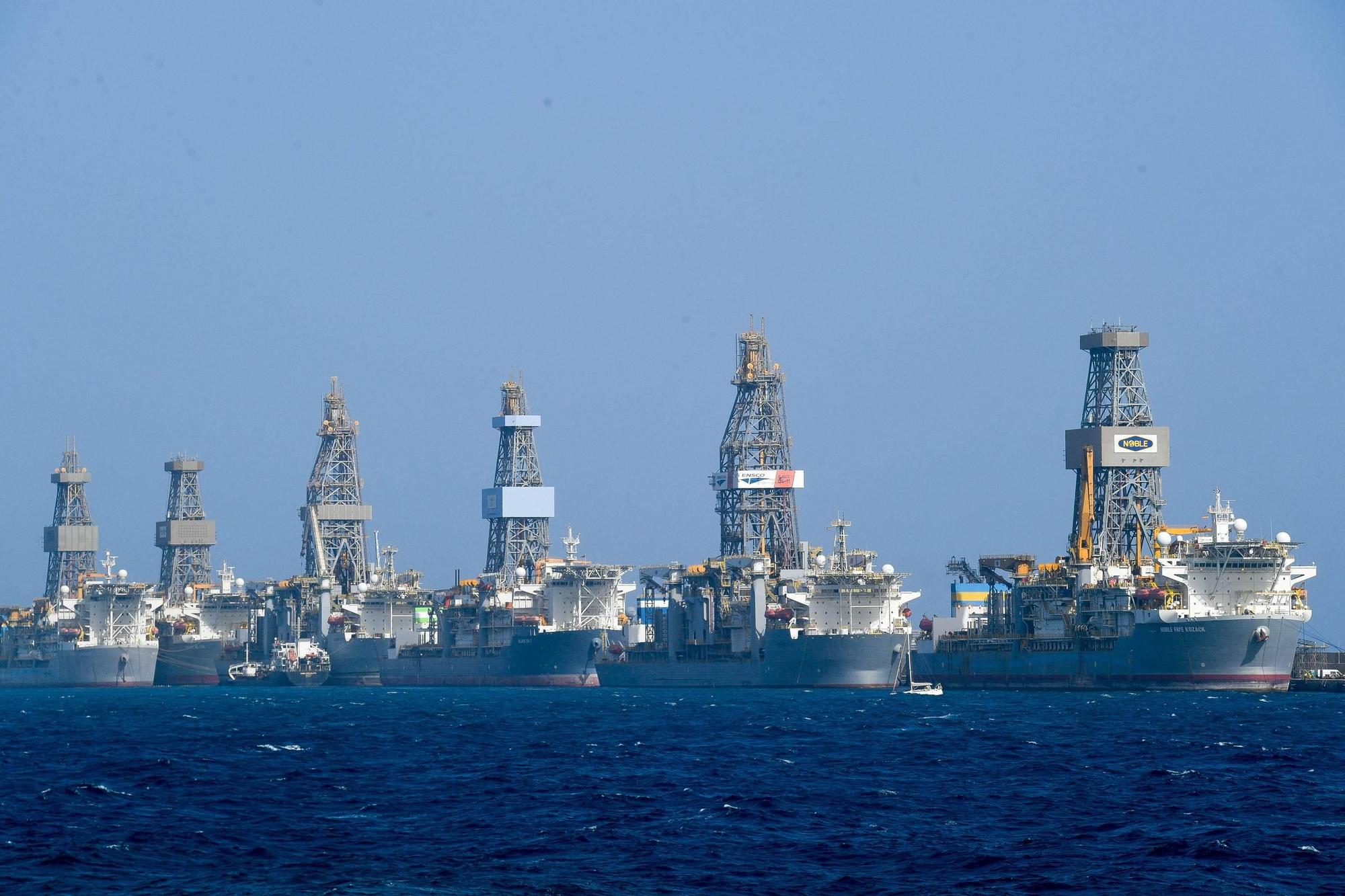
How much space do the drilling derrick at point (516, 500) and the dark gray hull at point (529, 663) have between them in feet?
66.8

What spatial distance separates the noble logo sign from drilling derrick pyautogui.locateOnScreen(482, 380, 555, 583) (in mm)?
66298

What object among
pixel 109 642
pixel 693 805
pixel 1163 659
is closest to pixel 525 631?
pixel 109 642

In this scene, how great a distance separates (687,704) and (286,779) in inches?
2177

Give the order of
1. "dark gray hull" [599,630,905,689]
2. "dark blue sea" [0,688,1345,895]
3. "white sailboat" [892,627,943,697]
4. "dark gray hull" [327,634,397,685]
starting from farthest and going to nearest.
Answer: "dark gray hull" [327,634,397,685], "dark gray hull" [599,630,905,689], "white sailboat" [892,627,943,697], "dark blue sea" [0,688,1345,895]

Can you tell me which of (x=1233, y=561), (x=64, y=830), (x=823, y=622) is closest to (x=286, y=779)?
(x=64, y=830)

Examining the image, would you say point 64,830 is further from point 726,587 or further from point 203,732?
point 726,587

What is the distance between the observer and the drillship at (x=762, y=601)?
136 meters

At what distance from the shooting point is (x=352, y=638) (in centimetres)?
17775

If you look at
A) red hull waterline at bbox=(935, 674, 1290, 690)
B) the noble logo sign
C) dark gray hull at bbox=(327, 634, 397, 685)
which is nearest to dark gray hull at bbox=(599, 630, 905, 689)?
red hull waterline at bbox=(935, 674, 1290, 690)

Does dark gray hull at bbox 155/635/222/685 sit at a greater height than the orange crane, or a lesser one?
lesser

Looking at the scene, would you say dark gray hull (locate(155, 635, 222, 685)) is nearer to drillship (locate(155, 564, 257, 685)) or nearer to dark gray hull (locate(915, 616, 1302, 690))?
drillship (locate(155, 564, 257, 685))

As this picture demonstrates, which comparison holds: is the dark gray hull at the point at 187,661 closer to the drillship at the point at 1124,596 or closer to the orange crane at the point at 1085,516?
the drillship at the point at 1124,596

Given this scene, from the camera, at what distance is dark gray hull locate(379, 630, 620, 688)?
157 metres

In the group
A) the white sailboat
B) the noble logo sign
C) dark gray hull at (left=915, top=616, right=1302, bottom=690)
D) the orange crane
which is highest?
the noble logo sign
